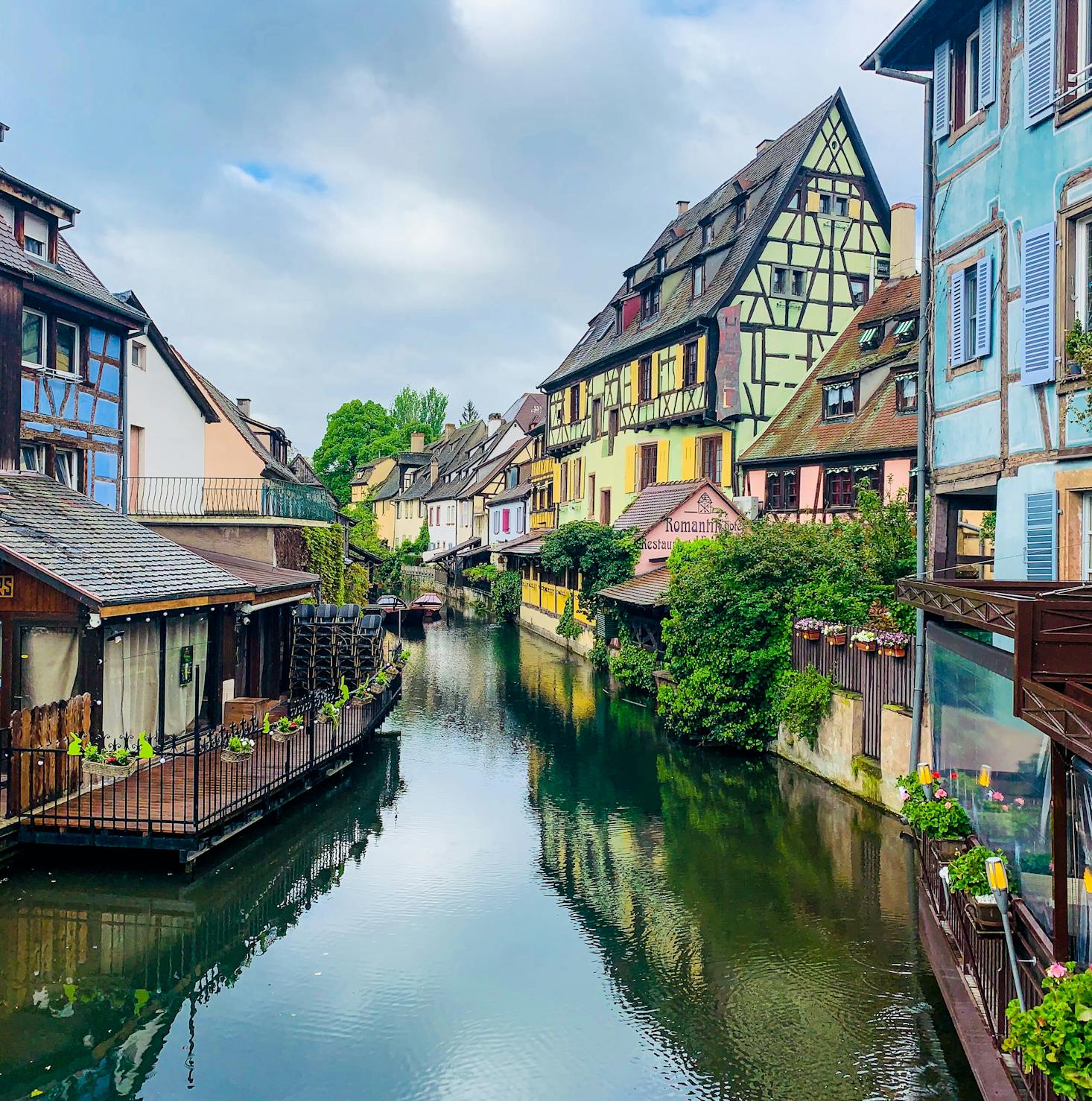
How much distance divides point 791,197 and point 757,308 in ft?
11.8

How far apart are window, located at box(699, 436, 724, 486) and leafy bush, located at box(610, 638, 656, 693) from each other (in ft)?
21.1

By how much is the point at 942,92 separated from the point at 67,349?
15441mm

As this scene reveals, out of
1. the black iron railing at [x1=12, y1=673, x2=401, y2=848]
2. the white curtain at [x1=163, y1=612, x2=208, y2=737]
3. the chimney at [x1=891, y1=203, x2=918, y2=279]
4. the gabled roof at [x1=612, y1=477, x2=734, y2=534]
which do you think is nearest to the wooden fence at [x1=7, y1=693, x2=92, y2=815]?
the black iron railing at [x1=12, y1=673, x2=401, y2=848]

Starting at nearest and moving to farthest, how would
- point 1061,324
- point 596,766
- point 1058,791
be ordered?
1. point 1058,791
2. point 1061,324
3. point 596,766

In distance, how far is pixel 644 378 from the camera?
34.6 m

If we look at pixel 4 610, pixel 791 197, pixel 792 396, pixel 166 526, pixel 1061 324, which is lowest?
pixel 4 610

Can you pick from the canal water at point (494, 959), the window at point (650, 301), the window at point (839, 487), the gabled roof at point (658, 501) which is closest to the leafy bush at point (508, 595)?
the gabled roof at point (658, 501)

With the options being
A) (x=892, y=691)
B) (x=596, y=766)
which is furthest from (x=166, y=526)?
(x=892, y=691)

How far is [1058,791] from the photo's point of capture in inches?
215

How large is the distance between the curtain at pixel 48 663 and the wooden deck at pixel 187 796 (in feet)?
3.73

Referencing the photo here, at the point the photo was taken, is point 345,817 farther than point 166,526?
No

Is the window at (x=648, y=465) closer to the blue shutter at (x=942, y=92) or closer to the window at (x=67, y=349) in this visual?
the window at (x=67, y=349)

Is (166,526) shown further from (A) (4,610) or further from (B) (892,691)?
(B) (892,691)

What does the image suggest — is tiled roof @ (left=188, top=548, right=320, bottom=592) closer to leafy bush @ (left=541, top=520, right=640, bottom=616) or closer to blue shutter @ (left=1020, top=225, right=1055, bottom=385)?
leafy bush @ (left=541, top=520, right=640, bottom=616)
